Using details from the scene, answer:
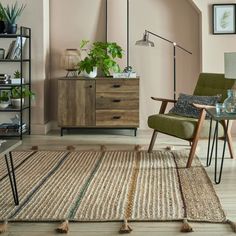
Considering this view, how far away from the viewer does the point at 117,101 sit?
232 inches

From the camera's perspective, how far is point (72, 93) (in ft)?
19.3

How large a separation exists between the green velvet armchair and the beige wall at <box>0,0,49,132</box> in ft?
6.23

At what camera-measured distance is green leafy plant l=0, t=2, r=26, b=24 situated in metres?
5.74

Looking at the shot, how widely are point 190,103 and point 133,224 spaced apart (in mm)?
2174

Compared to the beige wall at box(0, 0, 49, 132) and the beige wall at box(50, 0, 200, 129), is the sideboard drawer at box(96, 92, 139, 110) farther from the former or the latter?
the beige wall at box(0, 0, 49, 132)

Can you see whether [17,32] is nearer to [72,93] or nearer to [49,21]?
[49,21]

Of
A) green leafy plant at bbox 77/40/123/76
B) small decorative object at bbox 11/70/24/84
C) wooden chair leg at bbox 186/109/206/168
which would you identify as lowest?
wooden chair leg at bbox 186/109/206/168

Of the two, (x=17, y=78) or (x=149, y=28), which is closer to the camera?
(x=17, y=78)

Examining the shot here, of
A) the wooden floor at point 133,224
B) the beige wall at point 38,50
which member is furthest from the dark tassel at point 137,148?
the beige wall at point 38,50

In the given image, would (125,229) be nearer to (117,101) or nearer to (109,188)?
(109,188)

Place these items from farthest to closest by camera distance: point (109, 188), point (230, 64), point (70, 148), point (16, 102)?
point (16, 102) < point (70, 148) < point (230, 64) < point (109, 188)

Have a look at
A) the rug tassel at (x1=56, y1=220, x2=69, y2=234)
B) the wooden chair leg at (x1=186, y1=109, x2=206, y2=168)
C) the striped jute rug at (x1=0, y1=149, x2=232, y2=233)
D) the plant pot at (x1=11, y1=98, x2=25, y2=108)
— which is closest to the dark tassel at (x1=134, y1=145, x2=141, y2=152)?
the striped jute rug at (x1=0, y1=149, x2=232, y2=233)

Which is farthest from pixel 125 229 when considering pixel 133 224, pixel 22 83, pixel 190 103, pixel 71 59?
pixel 71 59

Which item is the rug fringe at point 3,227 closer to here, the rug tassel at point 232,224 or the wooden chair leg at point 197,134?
the rug tassel at point 232,224
